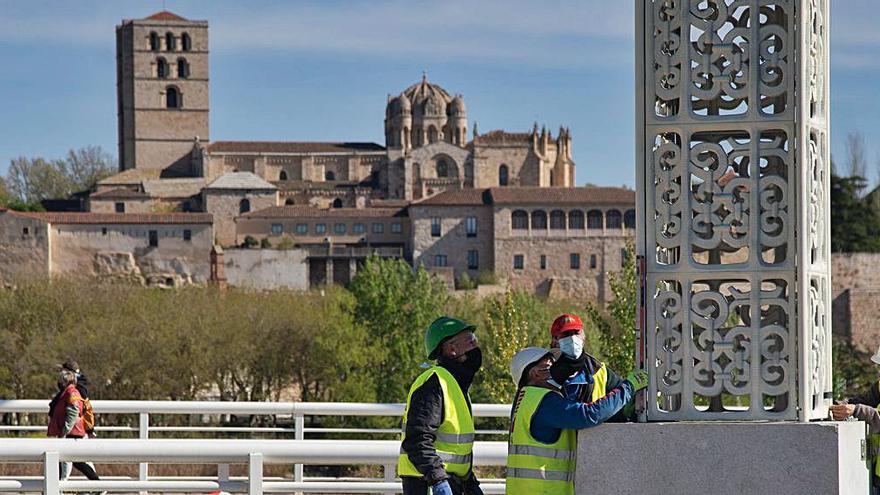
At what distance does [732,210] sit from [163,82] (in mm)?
115900

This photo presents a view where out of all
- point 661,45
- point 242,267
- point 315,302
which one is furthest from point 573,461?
point 242,267

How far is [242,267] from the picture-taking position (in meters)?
86.8

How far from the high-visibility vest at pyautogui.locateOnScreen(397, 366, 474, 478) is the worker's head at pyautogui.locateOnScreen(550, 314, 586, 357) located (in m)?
0.44

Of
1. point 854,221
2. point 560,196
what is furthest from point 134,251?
point 854,221

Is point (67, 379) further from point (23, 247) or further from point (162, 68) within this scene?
point (162, 68)

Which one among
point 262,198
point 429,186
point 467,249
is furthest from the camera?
point 429,186

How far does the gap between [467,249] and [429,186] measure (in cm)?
1633

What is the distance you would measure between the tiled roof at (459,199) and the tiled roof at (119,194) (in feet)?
66.9

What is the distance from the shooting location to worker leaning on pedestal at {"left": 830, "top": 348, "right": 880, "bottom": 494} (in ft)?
18.5

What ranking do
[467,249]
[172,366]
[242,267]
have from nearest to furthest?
[172,366] < [242,267] < [467,249]

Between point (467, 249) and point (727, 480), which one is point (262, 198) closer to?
point (467, 249)

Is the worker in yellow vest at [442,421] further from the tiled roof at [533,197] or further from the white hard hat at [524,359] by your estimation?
the tiled roof at [533,197]

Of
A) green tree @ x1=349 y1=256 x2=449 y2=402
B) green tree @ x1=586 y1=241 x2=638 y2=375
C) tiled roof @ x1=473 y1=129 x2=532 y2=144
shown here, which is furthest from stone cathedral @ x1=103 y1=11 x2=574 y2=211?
green tree @ x1=586 y1=241 x2=638 y2=375

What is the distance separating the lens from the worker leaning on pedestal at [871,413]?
565 centimetres
